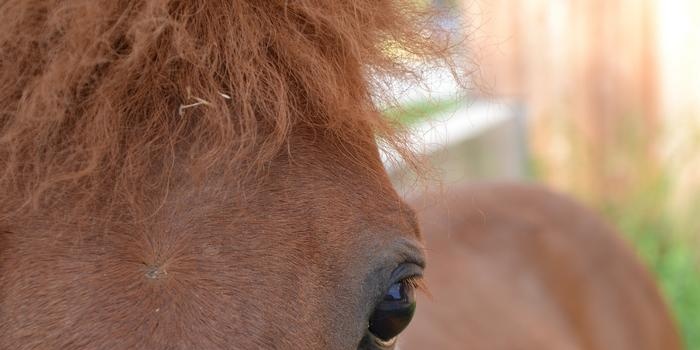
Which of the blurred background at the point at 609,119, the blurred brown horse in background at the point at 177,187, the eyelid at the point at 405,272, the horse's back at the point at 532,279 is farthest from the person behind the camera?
the blurred background at the point at 609,119

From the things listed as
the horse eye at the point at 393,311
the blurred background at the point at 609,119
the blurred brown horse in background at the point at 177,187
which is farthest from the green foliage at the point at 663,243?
the blurred brown horse in background at the point at 177,187

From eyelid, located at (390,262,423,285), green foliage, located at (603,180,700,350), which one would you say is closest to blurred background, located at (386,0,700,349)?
green foliage, located at (603,180,700,350)

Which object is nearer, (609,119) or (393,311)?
(393,311)

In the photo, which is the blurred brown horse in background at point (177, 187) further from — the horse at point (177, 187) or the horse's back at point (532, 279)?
the horse's back at point (532, 279)

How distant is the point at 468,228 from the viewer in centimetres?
374

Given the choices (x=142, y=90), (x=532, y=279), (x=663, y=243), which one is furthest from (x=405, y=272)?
(x=663, y=243)

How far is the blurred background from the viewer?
22.2 feet

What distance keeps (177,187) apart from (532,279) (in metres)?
2.64

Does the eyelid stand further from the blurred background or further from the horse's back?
the blurred background

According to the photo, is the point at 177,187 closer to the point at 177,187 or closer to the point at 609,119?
the point at 177,187

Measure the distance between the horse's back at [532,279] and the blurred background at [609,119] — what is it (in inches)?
85.0

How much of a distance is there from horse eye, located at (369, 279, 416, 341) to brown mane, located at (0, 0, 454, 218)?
1.07 ft

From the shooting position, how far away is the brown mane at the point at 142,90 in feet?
4.27

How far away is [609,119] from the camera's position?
24.5 feet
